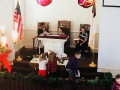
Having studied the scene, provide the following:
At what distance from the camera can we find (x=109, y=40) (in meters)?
8.63

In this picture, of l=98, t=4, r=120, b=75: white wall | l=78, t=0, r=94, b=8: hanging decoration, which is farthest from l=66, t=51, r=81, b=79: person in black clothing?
l=78, t=0, r=94, b=8: hanging decoration

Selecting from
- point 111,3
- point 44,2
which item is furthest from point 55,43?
point 44,2

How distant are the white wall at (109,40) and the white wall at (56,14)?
2.46 metres

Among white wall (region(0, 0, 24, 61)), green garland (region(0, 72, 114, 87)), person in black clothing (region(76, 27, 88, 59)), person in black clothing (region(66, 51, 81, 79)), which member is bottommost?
green garland (region(0, 72, 114, 87))

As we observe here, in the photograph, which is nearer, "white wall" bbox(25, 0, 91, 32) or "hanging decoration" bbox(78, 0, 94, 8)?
"hanging decoration" bbox(78, 0, 94, 8)

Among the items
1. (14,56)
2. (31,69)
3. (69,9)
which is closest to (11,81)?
(31,69)

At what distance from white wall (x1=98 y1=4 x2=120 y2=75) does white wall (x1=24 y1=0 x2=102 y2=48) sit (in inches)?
96.7

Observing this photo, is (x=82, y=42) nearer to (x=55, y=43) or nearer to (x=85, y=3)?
(x=55, y=43)

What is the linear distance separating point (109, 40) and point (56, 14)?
3.28 metres

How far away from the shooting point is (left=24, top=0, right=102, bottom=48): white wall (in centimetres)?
1099

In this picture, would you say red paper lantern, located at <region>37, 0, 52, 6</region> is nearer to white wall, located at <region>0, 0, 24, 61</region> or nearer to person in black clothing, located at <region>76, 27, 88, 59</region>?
white wall, located at <region>0, 0, 24, 61</region>

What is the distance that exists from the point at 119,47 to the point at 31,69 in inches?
121

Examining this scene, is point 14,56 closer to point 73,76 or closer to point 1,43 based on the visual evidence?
point 1,43

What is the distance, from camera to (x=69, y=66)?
785cm
